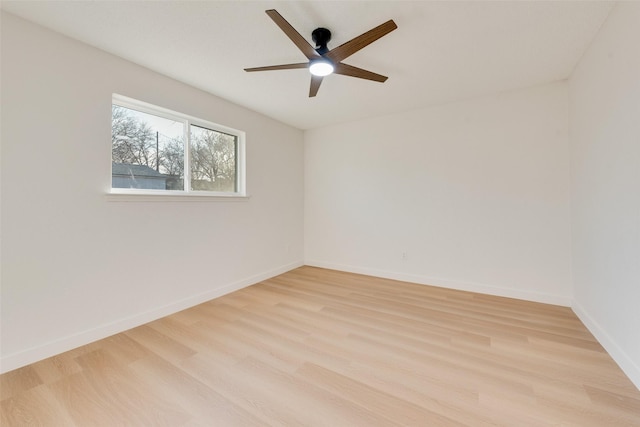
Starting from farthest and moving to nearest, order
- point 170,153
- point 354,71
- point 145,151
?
1. point 170,153
2. point 145,151
3. point 354,71

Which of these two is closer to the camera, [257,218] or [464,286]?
[464,286]

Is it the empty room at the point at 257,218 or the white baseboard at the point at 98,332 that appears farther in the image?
the white baseboard at the point at 98,332

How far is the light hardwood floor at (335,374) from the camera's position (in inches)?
52.2

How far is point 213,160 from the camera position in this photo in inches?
123

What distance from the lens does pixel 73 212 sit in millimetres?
1959

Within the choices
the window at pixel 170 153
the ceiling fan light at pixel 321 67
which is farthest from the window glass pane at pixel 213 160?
the ceiling fan light at pixel 321 67

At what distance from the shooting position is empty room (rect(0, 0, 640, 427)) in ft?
4.98

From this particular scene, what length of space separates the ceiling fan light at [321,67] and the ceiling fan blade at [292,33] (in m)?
0.06

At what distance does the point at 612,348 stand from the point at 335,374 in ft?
6.58

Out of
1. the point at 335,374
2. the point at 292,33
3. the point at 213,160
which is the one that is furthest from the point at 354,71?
the point at 335,374

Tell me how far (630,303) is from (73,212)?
399 centimetres

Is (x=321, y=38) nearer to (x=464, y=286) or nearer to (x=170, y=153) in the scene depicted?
(x=170, y=153)

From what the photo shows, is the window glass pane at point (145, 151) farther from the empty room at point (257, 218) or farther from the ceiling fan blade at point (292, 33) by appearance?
the ceiling fan blade at point (292, 33)

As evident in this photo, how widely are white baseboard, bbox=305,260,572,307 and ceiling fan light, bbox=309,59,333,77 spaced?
2840mm
